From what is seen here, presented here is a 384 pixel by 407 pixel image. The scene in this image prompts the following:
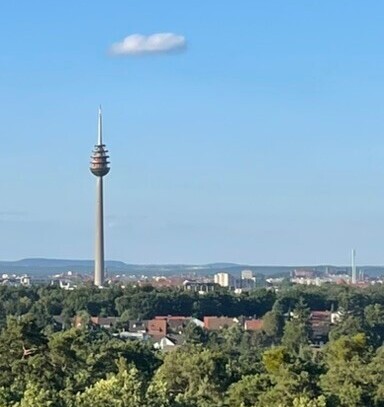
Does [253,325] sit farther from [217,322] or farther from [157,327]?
[157,327]

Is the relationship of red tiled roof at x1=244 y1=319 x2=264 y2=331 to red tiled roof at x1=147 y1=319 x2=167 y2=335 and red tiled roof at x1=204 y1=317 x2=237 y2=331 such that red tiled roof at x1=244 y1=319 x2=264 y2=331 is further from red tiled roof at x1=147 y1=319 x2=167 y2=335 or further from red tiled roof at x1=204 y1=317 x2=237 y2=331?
red tiled roof at x1=147 y1=319 x2=167 y2=335

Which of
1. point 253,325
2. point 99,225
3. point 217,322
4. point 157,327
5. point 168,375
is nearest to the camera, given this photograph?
point 168,375

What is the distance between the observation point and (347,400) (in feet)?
114

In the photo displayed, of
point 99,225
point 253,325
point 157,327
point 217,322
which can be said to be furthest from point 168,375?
point 99,225

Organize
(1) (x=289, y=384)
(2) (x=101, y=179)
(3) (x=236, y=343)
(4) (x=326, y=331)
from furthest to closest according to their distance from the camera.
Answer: (2) (x=101, y=179)
(4) (x=326, y=331)
(3) (x=236, y=343)
(1) (x=289, y=384)

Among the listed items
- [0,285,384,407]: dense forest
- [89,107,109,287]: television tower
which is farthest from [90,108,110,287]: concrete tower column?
[0,285,384,407]: dense forest

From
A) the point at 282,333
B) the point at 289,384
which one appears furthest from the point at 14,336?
the point at 282,333

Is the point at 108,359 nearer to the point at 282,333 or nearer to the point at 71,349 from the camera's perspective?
the point at 71,349

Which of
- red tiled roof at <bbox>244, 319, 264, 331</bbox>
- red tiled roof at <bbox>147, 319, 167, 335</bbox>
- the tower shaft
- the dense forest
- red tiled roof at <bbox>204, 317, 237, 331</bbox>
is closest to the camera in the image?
the dense forest

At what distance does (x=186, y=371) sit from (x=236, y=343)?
119 feet

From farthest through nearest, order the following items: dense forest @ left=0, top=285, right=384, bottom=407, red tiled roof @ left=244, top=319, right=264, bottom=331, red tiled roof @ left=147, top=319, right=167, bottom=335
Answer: red tiled roof @ left=147, top=319, right=167, bottom=335
red tiled roof @ left=244, top=319, right=264, bottom=331
dense forest @ left=0, top=285, right=384, bottom=407

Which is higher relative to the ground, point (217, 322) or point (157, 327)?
point (217, 322)

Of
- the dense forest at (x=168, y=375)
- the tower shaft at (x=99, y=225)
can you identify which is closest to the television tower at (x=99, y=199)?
the tower shaft at (x=99, y=225)

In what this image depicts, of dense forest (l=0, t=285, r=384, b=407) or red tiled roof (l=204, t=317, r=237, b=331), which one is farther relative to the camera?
red tiled roof (l=204, t=317, r=237, b=331)
